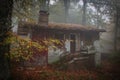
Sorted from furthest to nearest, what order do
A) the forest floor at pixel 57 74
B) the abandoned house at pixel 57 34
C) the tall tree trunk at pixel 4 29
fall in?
1. the abandoned house at pixel 57 34
2. the forest floor at pixel 57 74
3. the tall tree trunk at pixel 4 29

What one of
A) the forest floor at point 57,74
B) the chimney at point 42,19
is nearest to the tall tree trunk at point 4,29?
the forest floor at point 57,74

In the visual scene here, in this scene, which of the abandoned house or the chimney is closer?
the abandoned house

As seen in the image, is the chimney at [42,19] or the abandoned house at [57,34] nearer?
the abandoned house at [57,34]

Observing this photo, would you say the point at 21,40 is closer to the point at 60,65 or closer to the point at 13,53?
the point at 13,53

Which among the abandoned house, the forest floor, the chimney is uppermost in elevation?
the chimney

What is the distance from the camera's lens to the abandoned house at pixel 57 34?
15.3m

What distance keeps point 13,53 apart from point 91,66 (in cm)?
1002

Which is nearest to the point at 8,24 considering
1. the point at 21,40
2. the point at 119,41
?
the point at 21,40

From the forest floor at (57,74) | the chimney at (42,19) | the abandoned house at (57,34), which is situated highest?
the chimney at (42,19)

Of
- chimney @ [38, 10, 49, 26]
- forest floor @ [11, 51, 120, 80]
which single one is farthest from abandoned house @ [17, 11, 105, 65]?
forest floor @ [11, 51, 120, 80]

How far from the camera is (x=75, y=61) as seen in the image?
15.2 metres

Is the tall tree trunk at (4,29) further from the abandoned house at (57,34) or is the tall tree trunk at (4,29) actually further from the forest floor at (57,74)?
the abandoned house at (57,34)

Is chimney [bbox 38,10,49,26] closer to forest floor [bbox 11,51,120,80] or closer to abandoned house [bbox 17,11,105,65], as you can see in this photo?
abandoned house [bbox 17,11,105,65]

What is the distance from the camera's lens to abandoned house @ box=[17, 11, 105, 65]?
15328 mm
